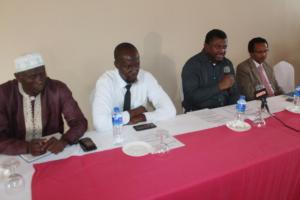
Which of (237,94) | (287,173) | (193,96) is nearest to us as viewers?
(287,173)

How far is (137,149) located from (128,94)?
79 cm

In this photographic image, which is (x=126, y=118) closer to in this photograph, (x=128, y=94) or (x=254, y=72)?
(x=128, y=94)

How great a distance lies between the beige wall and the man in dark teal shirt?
0.83 m

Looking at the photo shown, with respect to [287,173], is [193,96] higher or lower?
higher

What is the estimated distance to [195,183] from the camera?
1.45m

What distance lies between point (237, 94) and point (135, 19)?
1473 mm

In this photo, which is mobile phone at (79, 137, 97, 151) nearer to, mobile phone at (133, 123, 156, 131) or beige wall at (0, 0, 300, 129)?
mobile phone at (133, 123, 156, 131)

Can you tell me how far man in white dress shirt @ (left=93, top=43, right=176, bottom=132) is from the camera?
2.23 m

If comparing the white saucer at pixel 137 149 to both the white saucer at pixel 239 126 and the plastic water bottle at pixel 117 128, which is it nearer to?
the plastic water bottle at pixel 117 128

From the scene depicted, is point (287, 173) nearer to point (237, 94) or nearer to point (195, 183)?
point (195, 183)

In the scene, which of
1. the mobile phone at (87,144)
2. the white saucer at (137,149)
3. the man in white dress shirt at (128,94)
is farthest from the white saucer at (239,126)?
the mobile phone at (87,144)

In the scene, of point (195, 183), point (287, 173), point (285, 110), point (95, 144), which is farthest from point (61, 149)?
point (285, 110)

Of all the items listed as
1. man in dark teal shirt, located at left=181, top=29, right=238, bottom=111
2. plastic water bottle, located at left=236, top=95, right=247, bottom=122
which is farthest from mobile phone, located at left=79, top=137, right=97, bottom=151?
man in dark teal shirt, located at left=181, top=29, right=238, bottom=111

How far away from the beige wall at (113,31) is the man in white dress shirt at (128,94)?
2.96 ft
